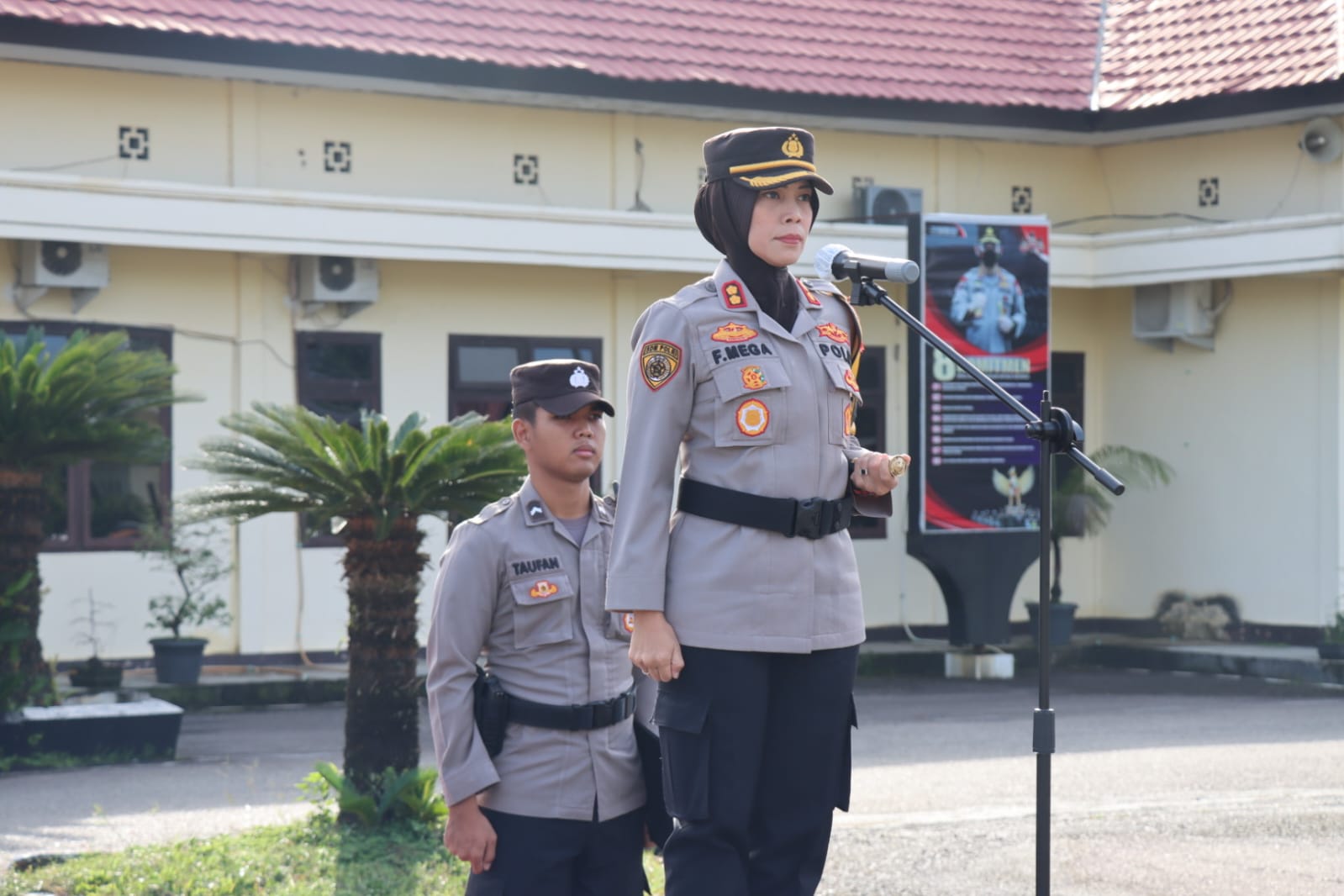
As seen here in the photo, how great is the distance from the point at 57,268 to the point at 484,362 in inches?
147

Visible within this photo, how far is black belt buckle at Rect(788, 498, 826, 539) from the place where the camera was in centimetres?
421

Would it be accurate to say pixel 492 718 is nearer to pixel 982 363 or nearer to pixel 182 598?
pixel 182 598

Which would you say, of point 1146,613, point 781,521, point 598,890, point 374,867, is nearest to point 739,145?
point 781,521

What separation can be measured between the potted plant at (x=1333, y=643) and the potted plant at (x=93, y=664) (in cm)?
944

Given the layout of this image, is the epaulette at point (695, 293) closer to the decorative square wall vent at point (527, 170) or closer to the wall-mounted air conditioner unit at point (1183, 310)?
the decorative square wall vent at point (527, 170)

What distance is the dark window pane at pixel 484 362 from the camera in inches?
645

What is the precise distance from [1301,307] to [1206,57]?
2.41 m

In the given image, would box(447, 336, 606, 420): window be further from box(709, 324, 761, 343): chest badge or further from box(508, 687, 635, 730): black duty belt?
box(709, 324, 761, 343): chest badge

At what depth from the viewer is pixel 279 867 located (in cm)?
718

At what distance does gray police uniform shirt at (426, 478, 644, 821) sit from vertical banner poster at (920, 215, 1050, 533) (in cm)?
1103

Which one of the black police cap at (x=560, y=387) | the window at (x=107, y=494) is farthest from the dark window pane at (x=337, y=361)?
the black police cap at (x=560, y=387)

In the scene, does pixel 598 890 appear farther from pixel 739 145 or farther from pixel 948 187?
pixel 948 187

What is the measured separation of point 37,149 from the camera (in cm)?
1430

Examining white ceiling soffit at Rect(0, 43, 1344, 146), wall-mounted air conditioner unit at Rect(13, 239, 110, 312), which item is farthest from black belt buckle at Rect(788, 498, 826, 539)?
white ceiling soffit at Rect(0, 43, 1344, 146)
